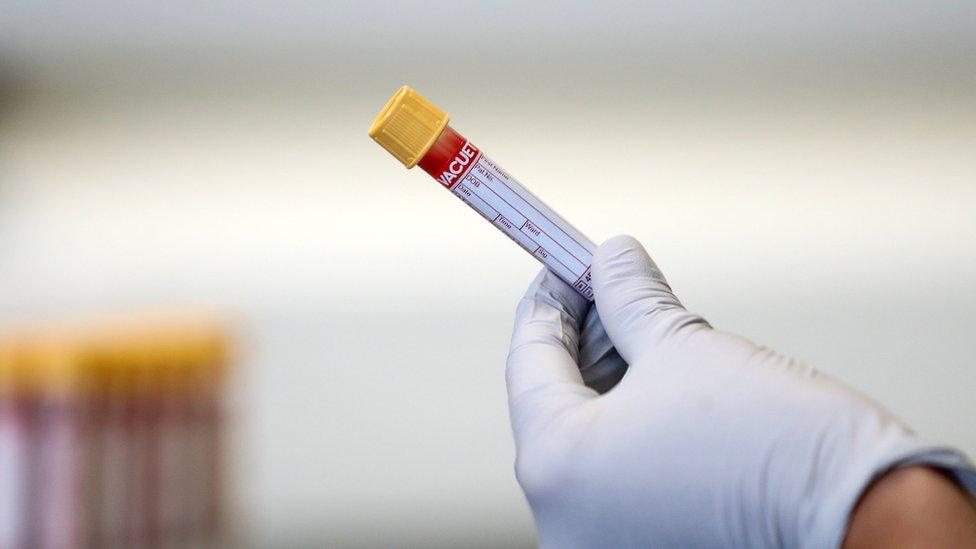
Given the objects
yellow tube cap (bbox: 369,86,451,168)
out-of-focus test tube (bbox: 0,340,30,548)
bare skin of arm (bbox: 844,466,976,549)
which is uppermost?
yellow tube cap (bbox: 369,86,451,168)

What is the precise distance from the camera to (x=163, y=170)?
114cm

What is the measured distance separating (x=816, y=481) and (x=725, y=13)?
844mm

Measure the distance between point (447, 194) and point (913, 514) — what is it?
2.74 ft

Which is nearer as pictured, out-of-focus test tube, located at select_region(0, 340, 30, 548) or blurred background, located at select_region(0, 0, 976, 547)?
out-of-focus test tube, located at select_region(0, 340, 30, 548)

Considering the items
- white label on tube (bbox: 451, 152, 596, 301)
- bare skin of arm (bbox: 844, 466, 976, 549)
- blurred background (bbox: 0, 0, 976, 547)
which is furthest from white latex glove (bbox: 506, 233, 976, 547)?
blurred background (bbox: 0, 0, 976, 547)

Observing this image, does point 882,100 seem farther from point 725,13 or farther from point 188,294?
point 188,294

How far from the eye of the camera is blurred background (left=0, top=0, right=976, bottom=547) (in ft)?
3.68

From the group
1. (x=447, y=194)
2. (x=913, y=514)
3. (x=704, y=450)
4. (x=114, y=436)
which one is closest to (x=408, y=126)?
(x=704, y=450)

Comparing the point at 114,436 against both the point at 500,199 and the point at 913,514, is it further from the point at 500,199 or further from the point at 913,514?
the point at 913,514

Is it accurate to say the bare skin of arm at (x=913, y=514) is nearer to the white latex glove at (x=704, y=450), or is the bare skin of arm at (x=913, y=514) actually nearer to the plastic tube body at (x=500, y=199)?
the white latex glove at (x=704, y=450)

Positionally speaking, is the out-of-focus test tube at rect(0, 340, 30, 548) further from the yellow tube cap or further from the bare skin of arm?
the bare skin of arm

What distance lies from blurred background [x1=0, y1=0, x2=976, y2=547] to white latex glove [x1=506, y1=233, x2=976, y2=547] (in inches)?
22.6

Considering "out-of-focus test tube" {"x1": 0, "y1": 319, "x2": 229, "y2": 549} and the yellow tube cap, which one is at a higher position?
the yellow tube cap

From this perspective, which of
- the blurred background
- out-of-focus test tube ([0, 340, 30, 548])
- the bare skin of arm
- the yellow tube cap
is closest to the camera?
the bare skin of arm
